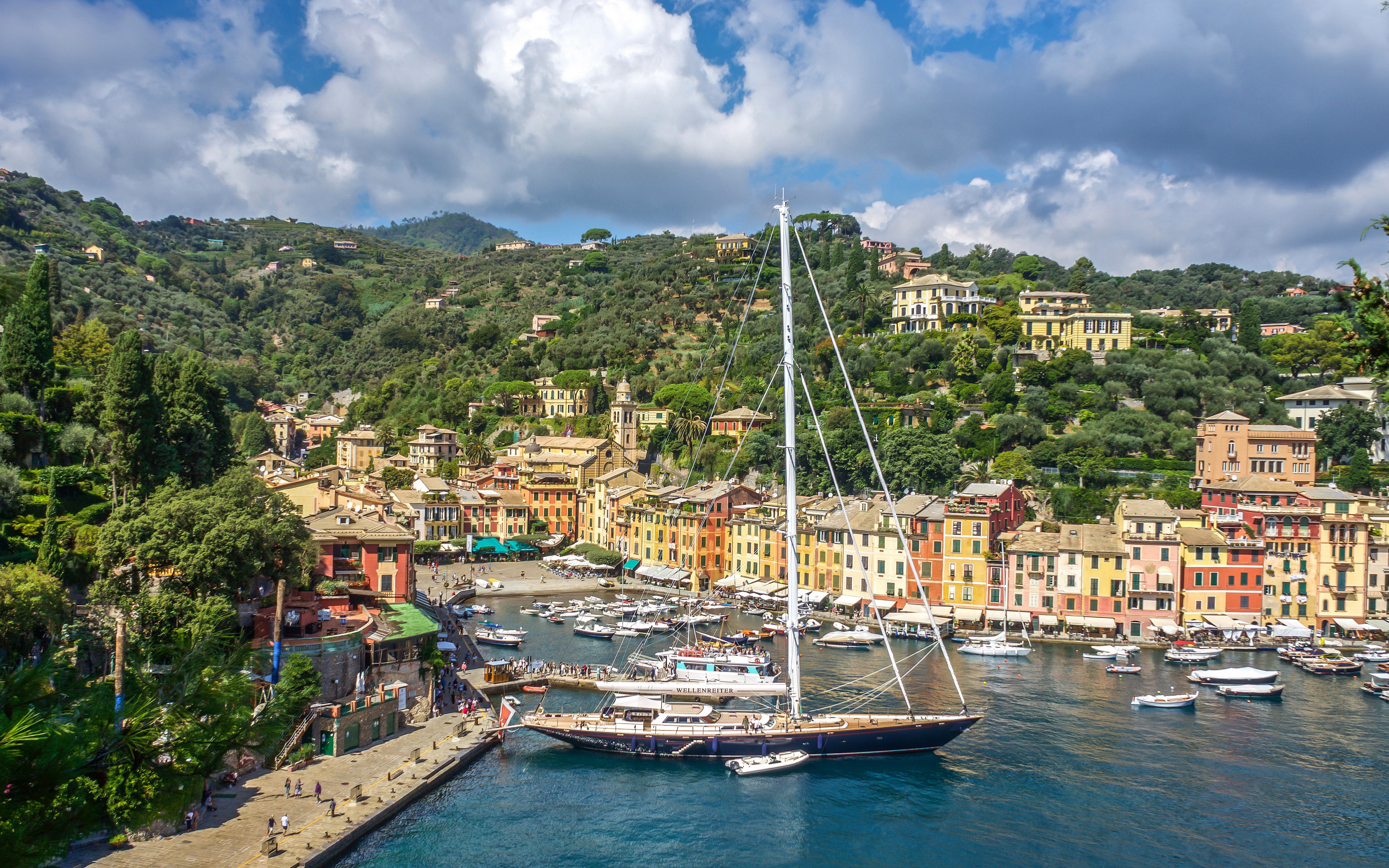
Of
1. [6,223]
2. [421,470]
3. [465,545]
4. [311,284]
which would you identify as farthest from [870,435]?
[311,284]

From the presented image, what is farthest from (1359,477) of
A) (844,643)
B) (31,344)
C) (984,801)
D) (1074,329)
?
(31,344)

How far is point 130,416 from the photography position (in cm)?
3544

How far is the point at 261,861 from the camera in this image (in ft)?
67.8

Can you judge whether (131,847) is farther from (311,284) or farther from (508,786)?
(311,284)

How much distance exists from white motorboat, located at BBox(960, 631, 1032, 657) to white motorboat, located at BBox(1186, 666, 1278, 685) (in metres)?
7.91

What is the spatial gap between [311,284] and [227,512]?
15476cm

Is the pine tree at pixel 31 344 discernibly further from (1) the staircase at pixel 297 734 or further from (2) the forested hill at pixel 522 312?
(2) the forested hill at pixel 522 312

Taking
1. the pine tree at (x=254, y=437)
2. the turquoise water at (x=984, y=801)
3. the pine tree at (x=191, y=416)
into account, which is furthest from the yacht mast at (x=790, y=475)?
the pine tree at (x=254, y=437)

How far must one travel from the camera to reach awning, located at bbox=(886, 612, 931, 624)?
5256 centimetres

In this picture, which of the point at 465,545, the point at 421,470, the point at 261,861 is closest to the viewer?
the point at 261,861

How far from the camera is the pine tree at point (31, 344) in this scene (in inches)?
1548

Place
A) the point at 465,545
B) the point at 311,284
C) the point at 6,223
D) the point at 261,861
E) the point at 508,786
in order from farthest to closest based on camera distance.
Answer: the point at 311,284 → the point at 6,223 → the point at 465,545 → the point at 508,786 → the point at 261,861

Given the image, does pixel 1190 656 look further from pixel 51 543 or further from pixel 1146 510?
pixel 51 543

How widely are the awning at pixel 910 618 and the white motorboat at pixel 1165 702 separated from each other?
15000 mm
